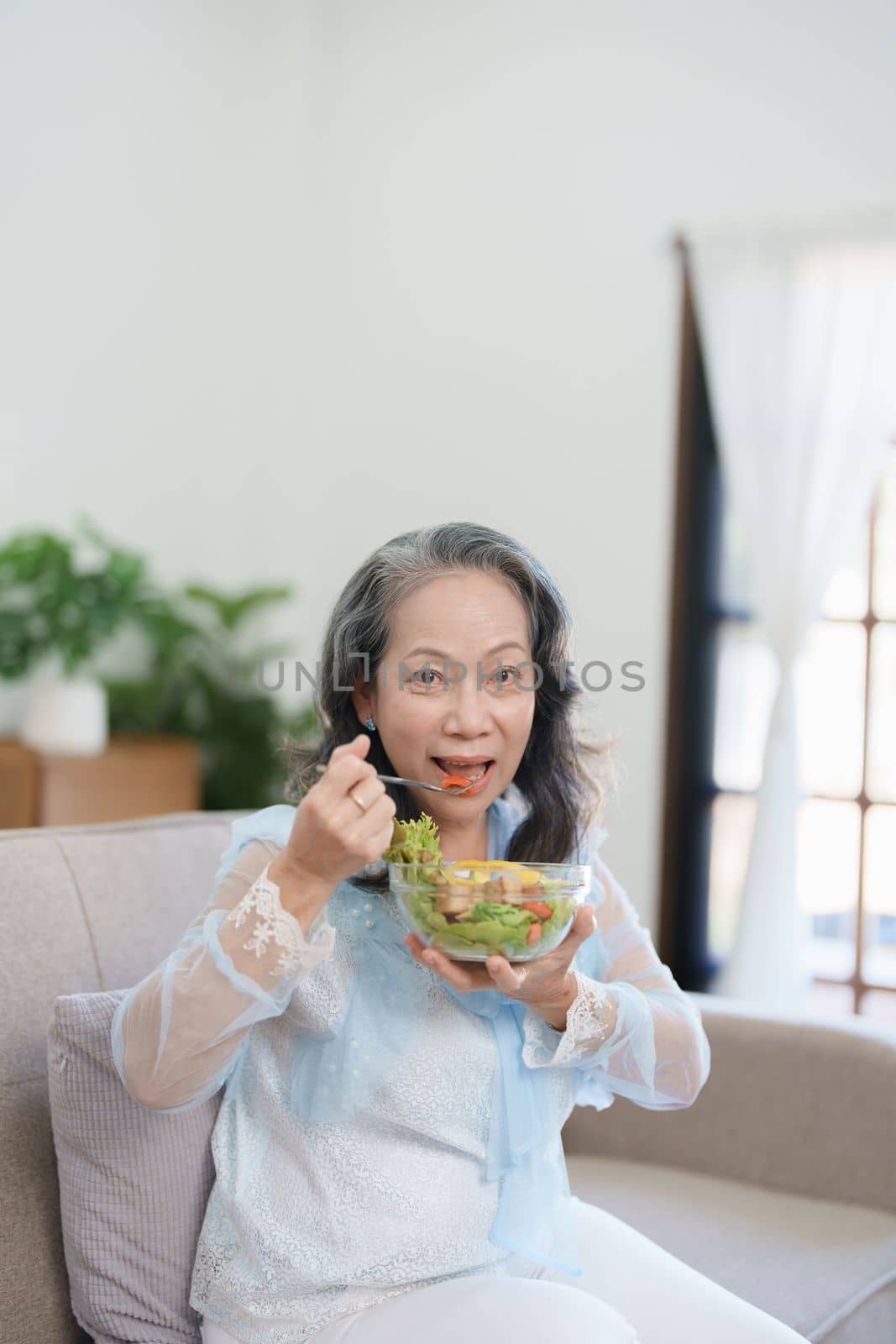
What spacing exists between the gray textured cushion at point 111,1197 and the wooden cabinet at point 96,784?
209 centimetres

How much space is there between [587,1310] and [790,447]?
303cm

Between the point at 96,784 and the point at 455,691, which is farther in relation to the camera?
the point at 96,784

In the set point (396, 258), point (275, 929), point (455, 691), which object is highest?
point (396, 258)

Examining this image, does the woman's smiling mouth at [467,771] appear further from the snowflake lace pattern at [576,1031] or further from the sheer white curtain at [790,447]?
the sheer white curtain at [790,447]

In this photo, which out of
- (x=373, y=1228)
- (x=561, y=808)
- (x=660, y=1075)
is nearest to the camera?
(x=373, y=1228)

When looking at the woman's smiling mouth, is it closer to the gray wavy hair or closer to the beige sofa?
the gray wavy hair

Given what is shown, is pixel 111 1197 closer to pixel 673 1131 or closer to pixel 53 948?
pixel 53 948

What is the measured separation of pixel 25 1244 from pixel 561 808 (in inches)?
31.3

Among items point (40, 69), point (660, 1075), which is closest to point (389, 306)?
point (40, 69)

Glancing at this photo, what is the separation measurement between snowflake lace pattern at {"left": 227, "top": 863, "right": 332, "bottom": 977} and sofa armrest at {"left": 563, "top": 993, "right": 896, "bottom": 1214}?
117 centimetres

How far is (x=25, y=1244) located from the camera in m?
1.40

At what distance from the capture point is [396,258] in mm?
4578

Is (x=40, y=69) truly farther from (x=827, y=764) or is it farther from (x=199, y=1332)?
(x=199, y=1332)

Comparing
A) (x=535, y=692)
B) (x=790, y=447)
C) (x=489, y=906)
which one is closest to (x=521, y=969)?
(x=489, y=906)
